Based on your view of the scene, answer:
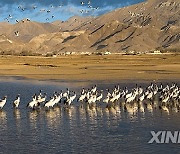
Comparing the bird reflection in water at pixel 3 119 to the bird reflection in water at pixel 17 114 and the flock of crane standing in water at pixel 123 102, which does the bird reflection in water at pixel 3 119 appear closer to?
the bird reflection in water at pixel 17 114

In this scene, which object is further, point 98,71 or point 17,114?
point 98,71

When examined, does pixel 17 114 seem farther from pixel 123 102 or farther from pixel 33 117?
pixel 123 102

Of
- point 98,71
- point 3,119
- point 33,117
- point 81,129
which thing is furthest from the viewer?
point 98,71

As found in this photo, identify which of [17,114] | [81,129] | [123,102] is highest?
[123,102]

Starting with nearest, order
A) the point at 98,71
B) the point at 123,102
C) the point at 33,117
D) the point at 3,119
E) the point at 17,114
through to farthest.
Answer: the point at 3,119 < the point at 33,117 < the point at 17,114 < the point at 123,102 < the point at 98,71

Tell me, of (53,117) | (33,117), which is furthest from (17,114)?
(53,117)

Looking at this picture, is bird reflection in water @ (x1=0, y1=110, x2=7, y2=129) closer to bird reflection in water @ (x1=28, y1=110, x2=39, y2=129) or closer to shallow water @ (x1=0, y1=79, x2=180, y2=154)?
shallow water @ (x1=0, y1=79, x2=180, y2=154)

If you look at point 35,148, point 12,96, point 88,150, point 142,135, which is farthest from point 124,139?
point 12,96

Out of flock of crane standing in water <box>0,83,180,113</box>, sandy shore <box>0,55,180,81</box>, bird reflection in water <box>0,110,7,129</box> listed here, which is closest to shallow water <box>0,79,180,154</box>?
bird reflection in water <box>0,110,7,129</box>

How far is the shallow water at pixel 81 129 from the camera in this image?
21691 mm

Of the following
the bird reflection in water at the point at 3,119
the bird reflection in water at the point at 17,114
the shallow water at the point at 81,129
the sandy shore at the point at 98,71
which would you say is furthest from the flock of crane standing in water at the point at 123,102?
the sandy shore at the point at 98,71

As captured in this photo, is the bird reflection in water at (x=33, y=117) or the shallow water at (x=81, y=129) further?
the bird reflection in water at (x=33, y=117)

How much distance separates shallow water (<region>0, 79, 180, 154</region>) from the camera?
854 inches

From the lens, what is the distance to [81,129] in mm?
26047
